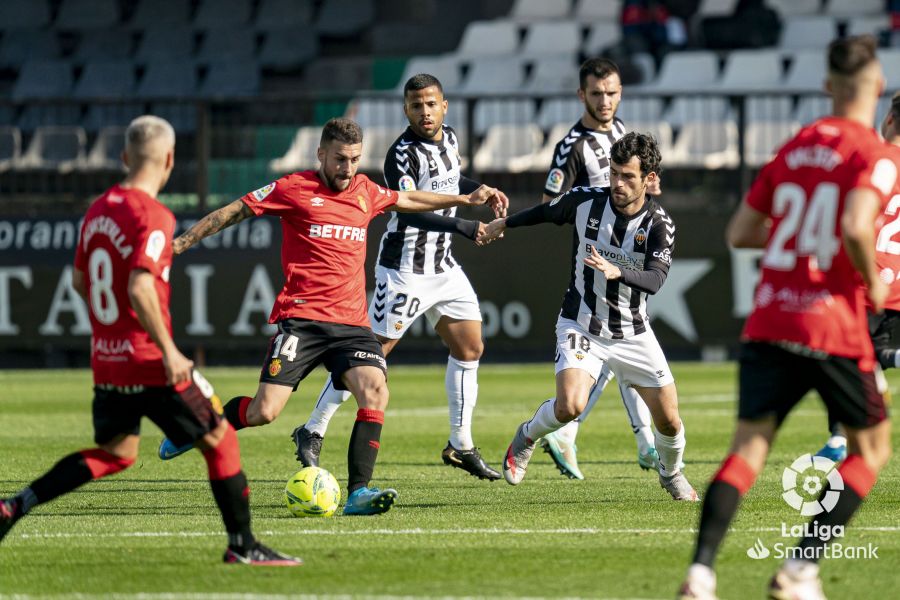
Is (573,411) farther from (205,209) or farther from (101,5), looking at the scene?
(101,5)

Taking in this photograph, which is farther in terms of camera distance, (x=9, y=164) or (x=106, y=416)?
(x=9, y=164)

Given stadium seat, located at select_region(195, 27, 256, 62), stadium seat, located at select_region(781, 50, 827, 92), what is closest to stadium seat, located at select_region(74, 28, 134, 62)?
stadium seat, located at select_region(195, 27, 256, 62)

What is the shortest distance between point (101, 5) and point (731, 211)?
52.9 ft

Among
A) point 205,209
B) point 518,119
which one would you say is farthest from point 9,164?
point 518,119

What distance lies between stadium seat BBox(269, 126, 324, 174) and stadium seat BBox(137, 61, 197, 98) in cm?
805

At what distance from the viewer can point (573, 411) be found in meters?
8.40

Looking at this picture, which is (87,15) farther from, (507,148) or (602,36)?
(507,148)

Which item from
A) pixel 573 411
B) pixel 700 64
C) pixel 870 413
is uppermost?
pixel 700 64

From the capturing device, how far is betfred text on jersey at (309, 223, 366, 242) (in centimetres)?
832

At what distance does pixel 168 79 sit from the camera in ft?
90.5

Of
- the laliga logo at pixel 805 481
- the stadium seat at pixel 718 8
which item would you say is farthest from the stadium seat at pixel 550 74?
the laliga logo at pixel 805 481

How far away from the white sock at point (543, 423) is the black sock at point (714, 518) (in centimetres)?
320

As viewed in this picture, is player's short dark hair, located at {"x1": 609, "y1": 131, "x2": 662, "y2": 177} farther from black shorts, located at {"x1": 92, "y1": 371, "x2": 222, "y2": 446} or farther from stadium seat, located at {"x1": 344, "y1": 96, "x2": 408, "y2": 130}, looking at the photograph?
stadium seat, located at {"x1": 344, "y1": 96, "x2": 408, "y2": 130}

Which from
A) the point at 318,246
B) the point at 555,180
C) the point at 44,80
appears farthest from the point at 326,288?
the point at 44,80
